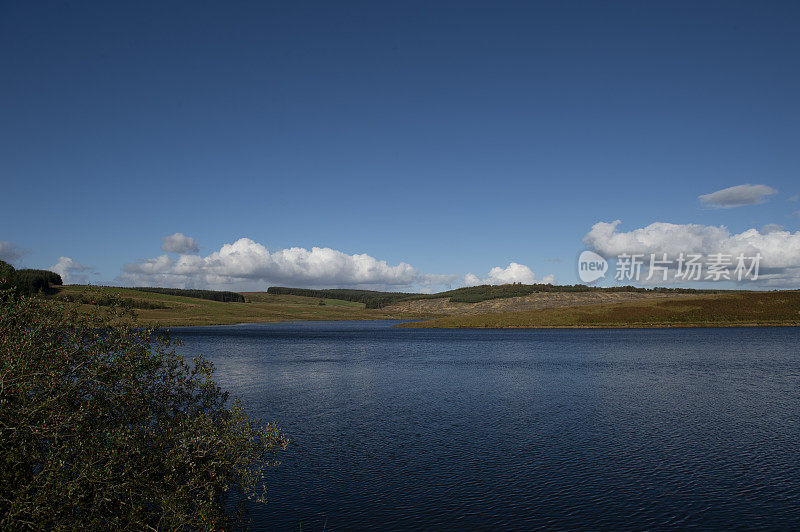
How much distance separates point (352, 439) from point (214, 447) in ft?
72.0

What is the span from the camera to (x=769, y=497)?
29047mm

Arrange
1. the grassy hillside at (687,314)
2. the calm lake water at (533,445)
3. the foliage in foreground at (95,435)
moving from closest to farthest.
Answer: the foliage in foreground at (95,435) < the calm lake water at (533,445) < the grassy hillside at (687,314)

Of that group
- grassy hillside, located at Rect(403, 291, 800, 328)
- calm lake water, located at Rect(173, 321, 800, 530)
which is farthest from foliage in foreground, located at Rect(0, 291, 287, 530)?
grassy hillside, located at Rect(403, 291, 800, 328)

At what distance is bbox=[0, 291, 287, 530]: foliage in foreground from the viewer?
1700cm

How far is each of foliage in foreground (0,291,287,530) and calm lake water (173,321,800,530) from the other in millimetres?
8262

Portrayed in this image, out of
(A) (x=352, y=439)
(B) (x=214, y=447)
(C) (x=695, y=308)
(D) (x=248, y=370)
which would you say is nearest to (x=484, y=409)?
(A) (x=352, y=439)

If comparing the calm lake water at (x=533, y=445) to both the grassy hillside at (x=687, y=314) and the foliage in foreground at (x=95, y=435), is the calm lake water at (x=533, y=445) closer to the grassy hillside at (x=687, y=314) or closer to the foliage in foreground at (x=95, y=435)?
the foliage in foreground at (x=95, y=435)

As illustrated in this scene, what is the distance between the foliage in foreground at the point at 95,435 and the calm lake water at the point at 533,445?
826 centimetres

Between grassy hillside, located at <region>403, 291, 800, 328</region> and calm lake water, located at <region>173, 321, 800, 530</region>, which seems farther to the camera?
grassy hillside, located at <region>403, 291, 800, 328</region>

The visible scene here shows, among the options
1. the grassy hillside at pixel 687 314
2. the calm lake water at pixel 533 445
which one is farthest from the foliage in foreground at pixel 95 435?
the grassy hillside at pixel 687 314

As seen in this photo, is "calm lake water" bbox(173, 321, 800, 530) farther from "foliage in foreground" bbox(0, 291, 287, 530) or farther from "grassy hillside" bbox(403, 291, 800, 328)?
"grassy hillside" bbox(403, 291, 800, 328)

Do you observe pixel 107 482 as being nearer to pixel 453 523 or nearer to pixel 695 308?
pixel 453 523

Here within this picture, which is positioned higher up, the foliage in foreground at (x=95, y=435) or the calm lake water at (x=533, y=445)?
the foliage in foreground at (x=95, y=435)

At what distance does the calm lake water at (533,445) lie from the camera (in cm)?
2759
